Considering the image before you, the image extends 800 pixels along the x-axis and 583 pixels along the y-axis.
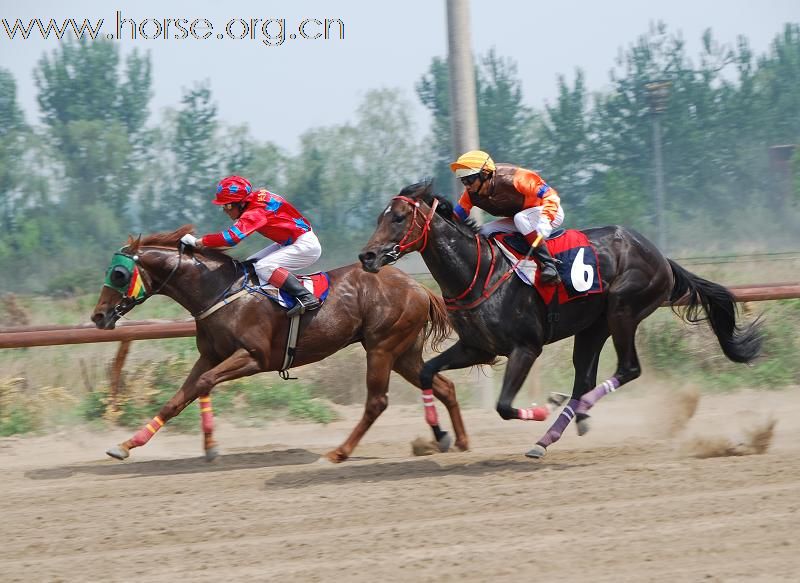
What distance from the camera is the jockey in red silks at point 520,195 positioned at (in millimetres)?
6992

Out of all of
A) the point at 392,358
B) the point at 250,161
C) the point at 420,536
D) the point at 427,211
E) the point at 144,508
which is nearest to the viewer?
the point at 420,536

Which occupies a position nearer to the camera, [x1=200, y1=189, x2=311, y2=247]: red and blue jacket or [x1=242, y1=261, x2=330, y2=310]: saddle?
[x1=200, y1=189, x2=311, y2=247]: red and blue jacket

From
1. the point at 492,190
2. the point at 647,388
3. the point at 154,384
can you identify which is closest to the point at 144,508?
the point at 492,190

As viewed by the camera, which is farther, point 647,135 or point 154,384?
point 647,135

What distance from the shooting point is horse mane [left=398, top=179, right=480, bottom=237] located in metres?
6.98

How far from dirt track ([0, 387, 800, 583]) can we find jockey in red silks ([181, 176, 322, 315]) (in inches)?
54.7

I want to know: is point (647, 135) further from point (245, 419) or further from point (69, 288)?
point (245, 419)

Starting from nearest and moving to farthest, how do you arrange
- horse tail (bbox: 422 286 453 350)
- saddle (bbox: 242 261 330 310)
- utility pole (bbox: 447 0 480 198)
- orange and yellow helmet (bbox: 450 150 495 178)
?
orange and yellow helmet (bbox: 450 150 495 178) → saddle (bbox: 242 261 330 310) → horse tail (bbox: 422 286 453 350) → utility pole (bbox: 447 0 480 198)

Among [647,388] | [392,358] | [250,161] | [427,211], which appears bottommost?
[647,388]

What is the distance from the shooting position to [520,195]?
7.17 meters

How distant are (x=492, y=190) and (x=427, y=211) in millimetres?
535

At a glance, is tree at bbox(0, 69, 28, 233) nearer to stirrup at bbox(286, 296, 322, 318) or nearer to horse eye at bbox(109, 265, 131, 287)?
horse eye at bbox(109, 265, 131, 287)

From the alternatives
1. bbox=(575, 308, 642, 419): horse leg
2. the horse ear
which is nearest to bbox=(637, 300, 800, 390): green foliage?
bbox=(575, 308, 642, 419): horse leg

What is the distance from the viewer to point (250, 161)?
27797 mm
